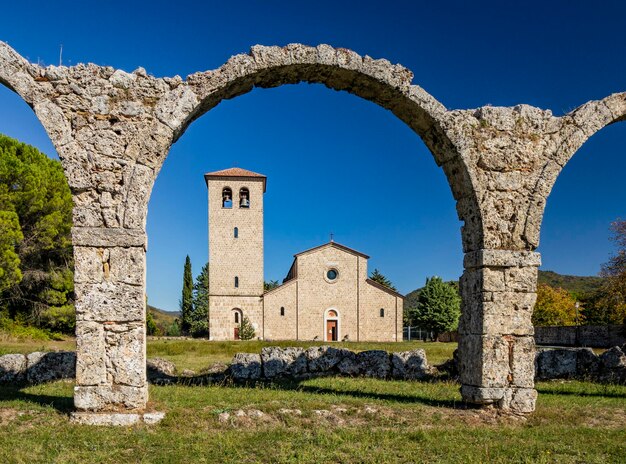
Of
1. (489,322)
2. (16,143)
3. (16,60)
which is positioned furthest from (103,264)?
(16,143)

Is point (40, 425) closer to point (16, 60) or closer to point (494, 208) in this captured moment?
point (16, 60)

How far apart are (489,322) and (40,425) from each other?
646cm

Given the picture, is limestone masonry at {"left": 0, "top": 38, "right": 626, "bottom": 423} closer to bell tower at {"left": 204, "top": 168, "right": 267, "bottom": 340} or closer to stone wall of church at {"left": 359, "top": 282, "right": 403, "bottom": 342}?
bell tower at {"left": 204, "top": 168, "right": 267, "bottom": 340}

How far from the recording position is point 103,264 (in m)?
6.53

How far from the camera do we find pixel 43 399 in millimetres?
7633

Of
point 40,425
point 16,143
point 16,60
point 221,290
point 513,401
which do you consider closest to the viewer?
point 40,425

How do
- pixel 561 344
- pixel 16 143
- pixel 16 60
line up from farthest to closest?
1. pixel 561 344
2. pixel 16 143
3. pixel 16 60

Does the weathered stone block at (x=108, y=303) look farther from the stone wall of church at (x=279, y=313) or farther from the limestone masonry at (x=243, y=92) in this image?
the stone wall of church at (x=279, y=313)

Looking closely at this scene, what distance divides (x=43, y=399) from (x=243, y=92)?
5.99 metres

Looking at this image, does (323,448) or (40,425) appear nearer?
(323,448)

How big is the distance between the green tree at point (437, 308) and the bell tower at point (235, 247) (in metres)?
15.4

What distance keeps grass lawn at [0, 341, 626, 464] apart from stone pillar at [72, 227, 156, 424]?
437 millimetres

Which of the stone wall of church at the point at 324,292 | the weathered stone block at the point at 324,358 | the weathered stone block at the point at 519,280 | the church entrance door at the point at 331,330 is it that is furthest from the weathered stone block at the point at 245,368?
the church entrance door at the point at 331,330

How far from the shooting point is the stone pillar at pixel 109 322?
247 inches
